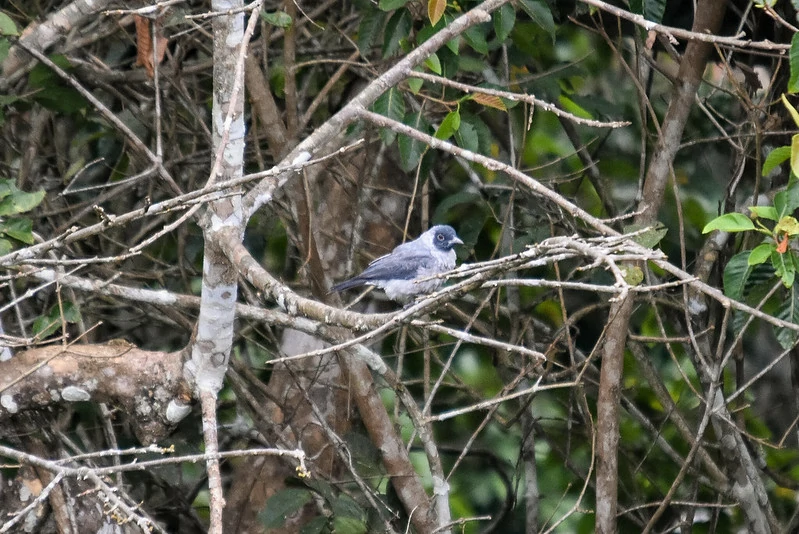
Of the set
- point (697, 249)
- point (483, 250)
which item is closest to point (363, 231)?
point (483, 250)

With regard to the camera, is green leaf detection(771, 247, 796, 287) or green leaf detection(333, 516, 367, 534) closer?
green leaf detection(771, 247, 796, 287)

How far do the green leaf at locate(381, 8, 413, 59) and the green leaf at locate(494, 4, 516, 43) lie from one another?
39 centimetres

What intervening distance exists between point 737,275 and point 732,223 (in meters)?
0.39

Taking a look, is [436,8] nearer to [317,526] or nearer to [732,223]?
[732,223]

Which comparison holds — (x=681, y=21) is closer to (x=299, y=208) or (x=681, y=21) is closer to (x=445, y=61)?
(x=445, y=61)

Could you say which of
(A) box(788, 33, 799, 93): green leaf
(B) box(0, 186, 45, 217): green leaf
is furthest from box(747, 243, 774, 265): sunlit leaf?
(B) box(0, 186, 45, 217): green leaf

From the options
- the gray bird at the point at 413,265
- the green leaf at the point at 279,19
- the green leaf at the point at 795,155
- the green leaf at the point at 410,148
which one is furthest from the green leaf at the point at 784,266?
the green leaf at the point at 279,19

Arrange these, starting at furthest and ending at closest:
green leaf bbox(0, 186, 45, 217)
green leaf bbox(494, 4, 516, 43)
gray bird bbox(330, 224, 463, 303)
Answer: gray bird bbox(330, 224, 463, 303), green leaf bbox(494, 4, 516, 43), green leaf bbox(0, 186, 45, 217)

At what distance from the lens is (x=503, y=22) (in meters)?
4.14

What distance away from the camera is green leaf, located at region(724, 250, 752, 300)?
3688 millimetres

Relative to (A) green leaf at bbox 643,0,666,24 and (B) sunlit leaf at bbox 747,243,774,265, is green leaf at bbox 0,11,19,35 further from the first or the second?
(B) sunlit leaf at bbox 747,243,774,265

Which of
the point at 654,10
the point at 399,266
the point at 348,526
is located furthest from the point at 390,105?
the point at 348,526

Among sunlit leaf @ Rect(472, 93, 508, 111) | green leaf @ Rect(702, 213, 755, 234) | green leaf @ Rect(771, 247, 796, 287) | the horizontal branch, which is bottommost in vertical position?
the horizontal branch

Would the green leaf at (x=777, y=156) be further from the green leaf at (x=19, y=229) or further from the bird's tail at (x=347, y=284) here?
the green leaf at (x=19, y=229)
